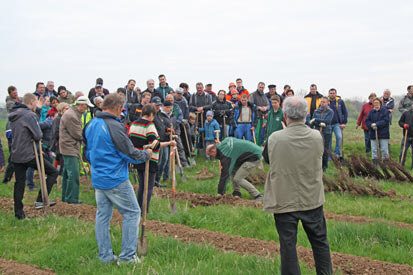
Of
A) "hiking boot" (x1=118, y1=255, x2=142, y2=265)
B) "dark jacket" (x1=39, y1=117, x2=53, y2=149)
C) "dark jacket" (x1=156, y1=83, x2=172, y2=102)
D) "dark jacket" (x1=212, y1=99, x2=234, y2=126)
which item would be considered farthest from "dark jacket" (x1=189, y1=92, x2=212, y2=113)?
"hiking boot" (x1=118, y1=255, x2=142, y2=265)

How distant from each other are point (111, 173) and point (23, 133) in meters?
3.34

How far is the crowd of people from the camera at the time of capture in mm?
3889

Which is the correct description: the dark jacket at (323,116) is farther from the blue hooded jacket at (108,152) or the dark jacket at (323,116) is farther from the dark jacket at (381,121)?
the blue hooded jacket at (108,152)

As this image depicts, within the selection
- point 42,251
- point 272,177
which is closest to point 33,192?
point 42,251

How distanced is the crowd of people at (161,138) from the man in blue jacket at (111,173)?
12 mm

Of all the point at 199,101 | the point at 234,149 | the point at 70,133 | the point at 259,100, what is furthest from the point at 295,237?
the point at 199,101

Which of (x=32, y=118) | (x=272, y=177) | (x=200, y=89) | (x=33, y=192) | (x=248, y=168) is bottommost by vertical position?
(x=33, y=192)

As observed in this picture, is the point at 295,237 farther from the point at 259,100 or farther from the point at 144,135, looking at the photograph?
the point at 259,100

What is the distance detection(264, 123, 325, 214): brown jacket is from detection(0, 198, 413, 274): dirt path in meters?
1.38

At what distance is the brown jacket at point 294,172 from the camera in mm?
3789

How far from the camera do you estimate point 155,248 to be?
5.26 meters

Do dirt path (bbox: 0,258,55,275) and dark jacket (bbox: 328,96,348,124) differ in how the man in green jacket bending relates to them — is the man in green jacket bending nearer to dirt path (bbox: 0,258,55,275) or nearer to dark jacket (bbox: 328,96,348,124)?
dirt path (bbox: 0,258,55,275)

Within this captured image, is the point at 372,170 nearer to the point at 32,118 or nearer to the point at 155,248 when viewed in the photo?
the point at 155,248

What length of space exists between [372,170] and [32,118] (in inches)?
346
